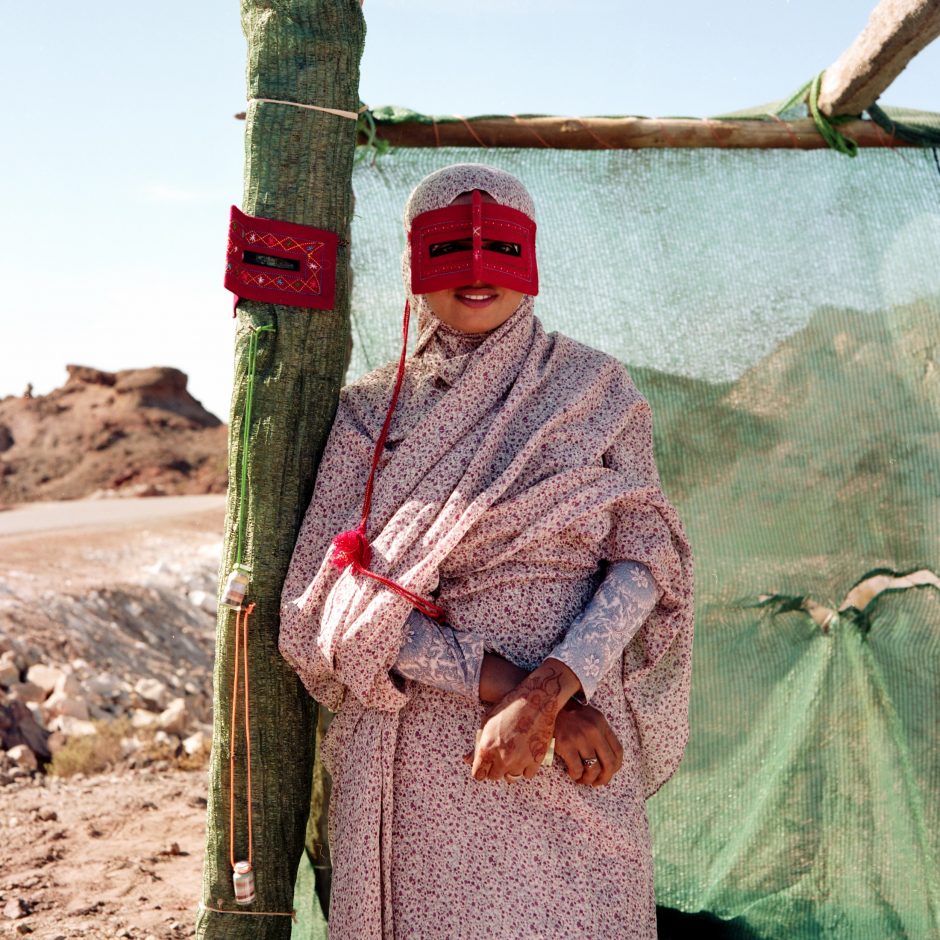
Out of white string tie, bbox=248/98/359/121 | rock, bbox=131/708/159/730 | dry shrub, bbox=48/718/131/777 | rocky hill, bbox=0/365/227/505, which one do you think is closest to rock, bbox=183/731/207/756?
dry shrub, bbox=48/718/131/777

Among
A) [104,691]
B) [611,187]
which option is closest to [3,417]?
[104,691]

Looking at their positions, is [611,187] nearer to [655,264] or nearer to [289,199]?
[655,264]

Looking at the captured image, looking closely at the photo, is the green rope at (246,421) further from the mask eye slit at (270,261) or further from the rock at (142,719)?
the rock at (142,719)

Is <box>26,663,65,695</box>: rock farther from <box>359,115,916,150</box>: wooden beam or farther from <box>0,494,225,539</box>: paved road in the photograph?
<box>0,494,225,539</box>: paved road

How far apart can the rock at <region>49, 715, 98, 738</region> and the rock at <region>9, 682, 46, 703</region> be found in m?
0.29

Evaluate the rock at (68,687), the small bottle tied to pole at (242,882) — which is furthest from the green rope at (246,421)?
the rock at (68,687)

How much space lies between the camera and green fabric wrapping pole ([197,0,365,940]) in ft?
7.95

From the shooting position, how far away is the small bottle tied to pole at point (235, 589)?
7.70ft

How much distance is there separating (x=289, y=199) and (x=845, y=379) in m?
1.70

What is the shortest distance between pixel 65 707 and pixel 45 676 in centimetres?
43

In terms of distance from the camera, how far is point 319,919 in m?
3.06

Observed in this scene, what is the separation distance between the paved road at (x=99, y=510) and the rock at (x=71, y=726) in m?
13.2

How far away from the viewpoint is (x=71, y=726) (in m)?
5.61

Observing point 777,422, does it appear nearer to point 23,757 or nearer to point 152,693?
point 23,757
